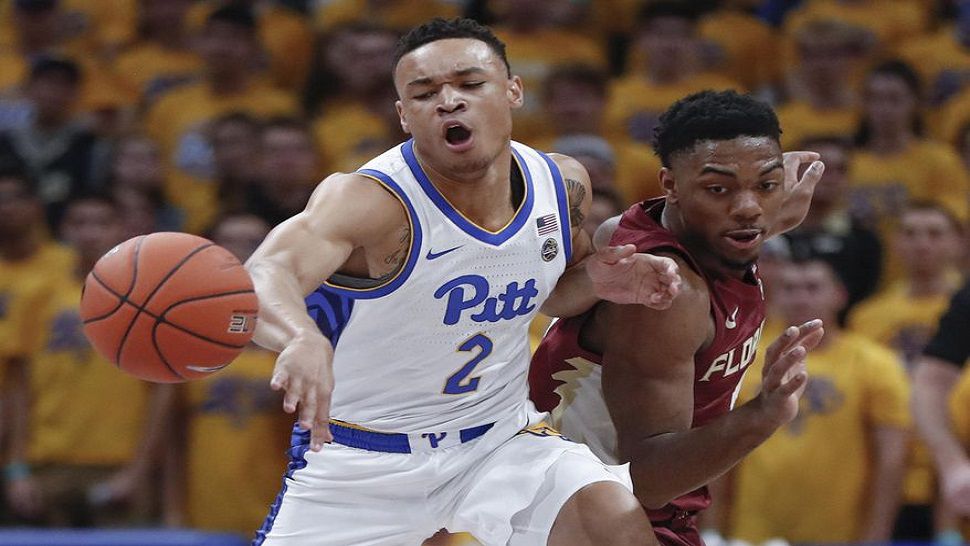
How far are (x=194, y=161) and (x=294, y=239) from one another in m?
5.08

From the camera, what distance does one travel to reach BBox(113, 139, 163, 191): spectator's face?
8.77 metres

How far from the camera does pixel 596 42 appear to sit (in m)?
9.89

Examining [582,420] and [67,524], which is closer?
[582,420]

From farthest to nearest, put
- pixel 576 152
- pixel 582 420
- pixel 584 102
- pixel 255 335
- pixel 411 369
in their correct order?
pixel 584 102
pixel 576 152
pixel 582 420
pixel 411 369
pixel 255 335

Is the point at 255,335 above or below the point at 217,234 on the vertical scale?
above

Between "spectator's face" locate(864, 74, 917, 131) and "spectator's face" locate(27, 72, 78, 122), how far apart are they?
4.86 m

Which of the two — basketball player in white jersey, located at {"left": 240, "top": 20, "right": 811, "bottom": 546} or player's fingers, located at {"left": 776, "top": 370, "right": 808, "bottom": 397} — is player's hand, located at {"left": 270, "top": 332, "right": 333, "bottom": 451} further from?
player's fingers, located at {"left": 776, "top": 370, "right": 808, "bottom": 397}

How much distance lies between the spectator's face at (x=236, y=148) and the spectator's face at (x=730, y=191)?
4.55 metres

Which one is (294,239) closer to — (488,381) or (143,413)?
(488,381)

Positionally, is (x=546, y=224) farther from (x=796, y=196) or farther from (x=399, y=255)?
(x=796, y=196)

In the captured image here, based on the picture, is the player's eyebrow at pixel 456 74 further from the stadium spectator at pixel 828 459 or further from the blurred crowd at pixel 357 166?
the stadium spectator at pixel 828 459

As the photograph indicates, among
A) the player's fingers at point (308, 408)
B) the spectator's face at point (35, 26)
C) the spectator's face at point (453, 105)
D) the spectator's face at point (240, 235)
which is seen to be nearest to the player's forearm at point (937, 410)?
the spectator's face at point (453, 105)

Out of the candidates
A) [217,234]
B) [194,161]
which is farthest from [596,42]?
[217,234]

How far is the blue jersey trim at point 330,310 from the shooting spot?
179 inches
